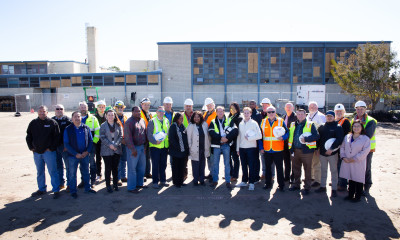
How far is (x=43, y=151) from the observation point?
18.2ft

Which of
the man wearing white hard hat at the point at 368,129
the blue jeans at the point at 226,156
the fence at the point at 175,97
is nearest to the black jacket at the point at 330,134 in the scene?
the man wearing white hard hat at the point at 368,129

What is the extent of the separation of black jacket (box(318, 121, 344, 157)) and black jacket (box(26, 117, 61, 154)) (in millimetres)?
5574

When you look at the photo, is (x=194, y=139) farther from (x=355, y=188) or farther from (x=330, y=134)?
(x=355, y=188)

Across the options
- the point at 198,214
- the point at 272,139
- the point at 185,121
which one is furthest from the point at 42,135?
the point at 272,139

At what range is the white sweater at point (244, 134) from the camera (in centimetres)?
582

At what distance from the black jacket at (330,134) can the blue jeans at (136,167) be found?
388 centimetres

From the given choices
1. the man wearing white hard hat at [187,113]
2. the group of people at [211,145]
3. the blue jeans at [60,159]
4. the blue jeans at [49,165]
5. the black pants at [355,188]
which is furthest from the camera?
the man wearing white hard hat at [187,113]

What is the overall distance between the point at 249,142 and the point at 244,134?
0.21m

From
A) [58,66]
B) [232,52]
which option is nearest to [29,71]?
[58,66]

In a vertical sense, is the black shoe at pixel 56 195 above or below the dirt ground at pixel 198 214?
above

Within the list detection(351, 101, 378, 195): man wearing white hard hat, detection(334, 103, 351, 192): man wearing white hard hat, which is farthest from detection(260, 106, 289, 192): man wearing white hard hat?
detection(351, 101, 378, 195): man wearing white hard hat

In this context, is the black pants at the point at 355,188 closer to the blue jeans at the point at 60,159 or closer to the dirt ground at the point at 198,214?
the dirt ground at the point at 198,214

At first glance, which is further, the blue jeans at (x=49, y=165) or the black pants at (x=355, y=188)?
the blue jeans at (x=49, y=165)

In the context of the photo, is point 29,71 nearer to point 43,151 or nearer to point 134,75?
point 134,75
